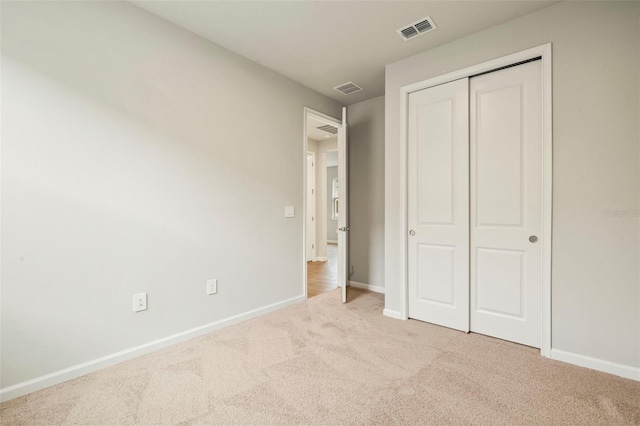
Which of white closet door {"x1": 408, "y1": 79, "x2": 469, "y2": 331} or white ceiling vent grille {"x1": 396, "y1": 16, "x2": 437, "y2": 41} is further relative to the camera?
white closet door {"x1": 408, "y1": 79, "x2": 469, "y2": 331}

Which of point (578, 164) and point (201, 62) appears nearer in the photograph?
point (578, 164)

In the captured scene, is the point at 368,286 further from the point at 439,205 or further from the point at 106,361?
the point at 106,361

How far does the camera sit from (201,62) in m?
2.56

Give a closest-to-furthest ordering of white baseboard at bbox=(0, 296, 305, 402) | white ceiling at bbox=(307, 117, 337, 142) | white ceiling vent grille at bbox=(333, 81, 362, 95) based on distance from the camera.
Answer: white baseboard at bbox=(0, 296, 305, 402) < white ceiling vent grille at bbox=(333, 81, 362, 95) < white ceiling at bbox=(307, 117, 337, 142)

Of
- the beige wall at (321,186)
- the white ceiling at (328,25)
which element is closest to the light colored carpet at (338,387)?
the white ceiling at (328,25)

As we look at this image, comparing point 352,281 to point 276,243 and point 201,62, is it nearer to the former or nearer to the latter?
point 276,243

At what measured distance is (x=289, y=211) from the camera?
3.37 m

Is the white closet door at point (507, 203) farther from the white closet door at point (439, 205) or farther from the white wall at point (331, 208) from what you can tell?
the white wall at point (331, 208)

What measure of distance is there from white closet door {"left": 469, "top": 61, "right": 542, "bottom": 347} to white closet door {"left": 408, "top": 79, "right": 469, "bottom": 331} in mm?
87

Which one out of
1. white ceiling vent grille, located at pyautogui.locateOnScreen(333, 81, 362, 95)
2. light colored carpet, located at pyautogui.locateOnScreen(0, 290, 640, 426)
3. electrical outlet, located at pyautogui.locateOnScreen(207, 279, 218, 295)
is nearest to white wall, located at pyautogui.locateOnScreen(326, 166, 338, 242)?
white ceiling vent grille, located at pyautogui.locateOnScreen(333, 81, 362, 95)

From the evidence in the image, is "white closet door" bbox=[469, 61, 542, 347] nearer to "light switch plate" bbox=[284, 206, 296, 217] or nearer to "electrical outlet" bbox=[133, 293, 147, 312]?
"light switch plate" bbox=[284, 206, 296, 217]

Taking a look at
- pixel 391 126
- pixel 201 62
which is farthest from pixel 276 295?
pixel 201 62

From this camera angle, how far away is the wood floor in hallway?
13.4 ft

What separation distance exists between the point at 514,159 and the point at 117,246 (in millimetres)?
3118
